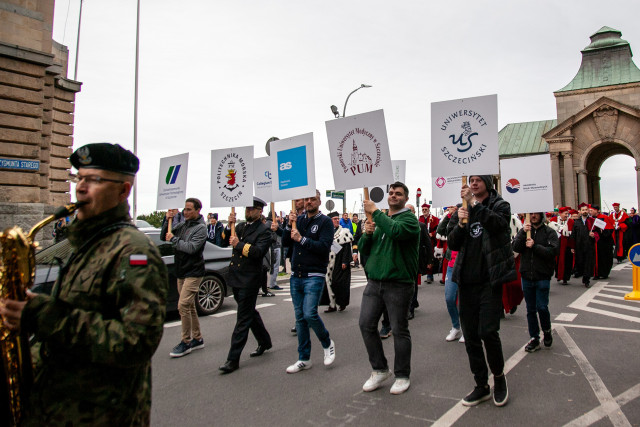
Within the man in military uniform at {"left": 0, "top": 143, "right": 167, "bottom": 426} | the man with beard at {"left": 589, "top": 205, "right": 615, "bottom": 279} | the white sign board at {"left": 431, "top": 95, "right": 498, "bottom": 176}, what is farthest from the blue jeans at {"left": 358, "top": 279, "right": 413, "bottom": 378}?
the man with beard at {"left": 589, "top": 205, "right": 615, "bottom": 279}

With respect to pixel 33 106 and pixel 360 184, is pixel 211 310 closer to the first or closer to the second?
pixel 360 184

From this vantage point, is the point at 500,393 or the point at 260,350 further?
the point at 260,350

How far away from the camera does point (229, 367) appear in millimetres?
5402

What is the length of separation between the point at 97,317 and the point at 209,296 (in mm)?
7508

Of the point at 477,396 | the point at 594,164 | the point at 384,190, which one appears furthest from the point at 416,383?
the point at 594,164

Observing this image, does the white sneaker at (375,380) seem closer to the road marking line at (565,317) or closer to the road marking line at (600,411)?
the road marking line at (600,411)

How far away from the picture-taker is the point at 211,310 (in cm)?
902

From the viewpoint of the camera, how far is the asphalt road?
13.1 feet

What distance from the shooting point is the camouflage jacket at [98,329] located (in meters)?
1.72

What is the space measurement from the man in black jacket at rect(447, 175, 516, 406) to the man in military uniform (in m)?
3.11

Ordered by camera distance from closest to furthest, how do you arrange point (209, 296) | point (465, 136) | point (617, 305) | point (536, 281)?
point (465, 136) < point (536, 281) < point (209, 296) < point (617, 305)

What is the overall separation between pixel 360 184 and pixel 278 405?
2434 millimetres

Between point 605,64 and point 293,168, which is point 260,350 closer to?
point 293,168

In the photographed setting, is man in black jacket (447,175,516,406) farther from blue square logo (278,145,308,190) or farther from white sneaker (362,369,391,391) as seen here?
blue square logo (278,145,308,190)
